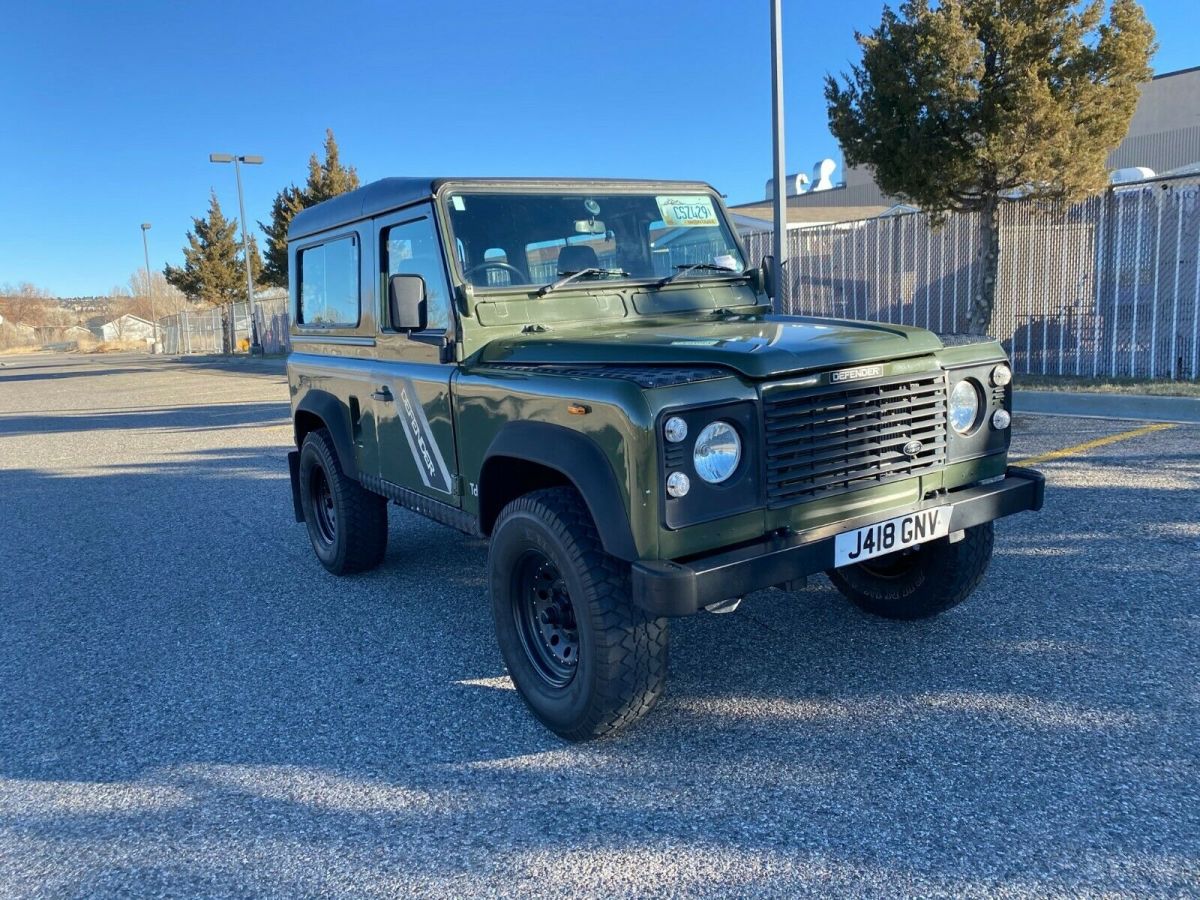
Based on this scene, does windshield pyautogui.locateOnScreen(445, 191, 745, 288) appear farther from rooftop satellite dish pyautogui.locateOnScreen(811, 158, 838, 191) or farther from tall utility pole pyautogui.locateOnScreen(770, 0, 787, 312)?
rooftop satellite dish pyautogui.locateOnScreen(811, 158, 838, 191)

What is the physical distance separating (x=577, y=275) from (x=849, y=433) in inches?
61.0

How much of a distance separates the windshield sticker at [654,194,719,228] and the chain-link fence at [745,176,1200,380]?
30.8 feet

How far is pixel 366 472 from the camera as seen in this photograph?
4.95 meters

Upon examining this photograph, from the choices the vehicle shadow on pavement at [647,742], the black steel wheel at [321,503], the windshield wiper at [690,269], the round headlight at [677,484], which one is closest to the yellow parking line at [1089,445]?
the vehicle shadow on pavement at [647,742]

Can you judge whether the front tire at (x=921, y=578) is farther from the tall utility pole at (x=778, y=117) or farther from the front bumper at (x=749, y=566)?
the tall utility pole at (x=778, y=117)

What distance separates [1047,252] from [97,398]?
19.6 meters

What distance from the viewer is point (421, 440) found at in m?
4.25

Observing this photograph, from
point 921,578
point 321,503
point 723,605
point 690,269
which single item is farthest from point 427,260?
point 921,578

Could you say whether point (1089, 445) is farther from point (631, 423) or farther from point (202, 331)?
point (202, 331)

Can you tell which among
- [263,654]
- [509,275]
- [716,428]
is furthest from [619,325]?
[263,654]

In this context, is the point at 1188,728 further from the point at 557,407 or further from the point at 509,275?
the point at 509,275

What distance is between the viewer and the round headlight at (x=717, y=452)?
2.83 m

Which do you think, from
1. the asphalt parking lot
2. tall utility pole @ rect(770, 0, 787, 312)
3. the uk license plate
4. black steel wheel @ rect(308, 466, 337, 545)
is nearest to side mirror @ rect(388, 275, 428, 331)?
the asphalt parking lot

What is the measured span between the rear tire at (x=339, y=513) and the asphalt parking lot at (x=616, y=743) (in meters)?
0.16
